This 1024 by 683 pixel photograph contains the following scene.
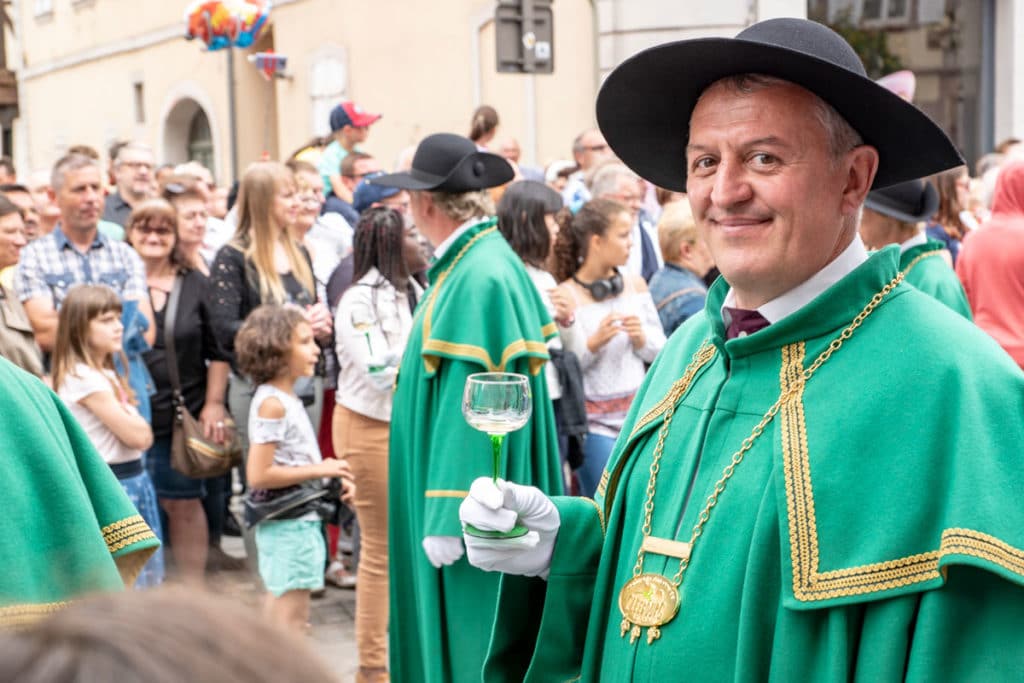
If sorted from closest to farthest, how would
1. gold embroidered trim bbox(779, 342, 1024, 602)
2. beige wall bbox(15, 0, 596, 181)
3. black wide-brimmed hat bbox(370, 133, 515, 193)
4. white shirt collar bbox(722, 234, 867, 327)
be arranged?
gold embroidered trim bbox(779, 342, 1024, 602)
white shirt collar bbox(722, 234, 867, 327)
black wide-brimmed hat bbox(370, 133, 515, 193)
beige wall bbox(15, 0, 596, 181)

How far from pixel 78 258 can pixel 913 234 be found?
3657mm

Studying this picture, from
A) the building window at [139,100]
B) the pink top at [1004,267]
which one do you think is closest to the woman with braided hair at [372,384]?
the pink top at [1004,267]

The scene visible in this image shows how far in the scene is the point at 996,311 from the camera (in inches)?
251

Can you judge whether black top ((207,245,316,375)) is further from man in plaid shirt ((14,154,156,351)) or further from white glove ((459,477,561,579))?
white glove ((459,477,561,579))

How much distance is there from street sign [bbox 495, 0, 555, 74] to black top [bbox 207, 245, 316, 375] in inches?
218

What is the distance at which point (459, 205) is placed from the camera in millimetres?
5023

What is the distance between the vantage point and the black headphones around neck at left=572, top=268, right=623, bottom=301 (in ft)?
20.8

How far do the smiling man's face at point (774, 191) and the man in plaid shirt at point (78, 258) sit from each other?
411cm

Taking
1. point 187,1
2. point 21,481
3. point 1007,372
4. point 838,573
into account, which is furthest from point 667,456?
point 187,1

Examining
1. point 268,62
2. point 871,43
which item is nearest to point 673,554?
point 871,43

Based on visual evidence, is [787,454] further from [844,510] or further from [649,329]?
[649,329]

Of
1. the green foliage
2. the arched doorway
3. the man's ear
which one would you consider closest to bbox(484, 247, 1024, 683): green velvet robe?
the man's ear

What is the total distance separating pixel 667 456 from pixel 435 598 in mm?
2329

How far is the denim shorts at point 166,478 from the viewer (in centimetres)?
603
